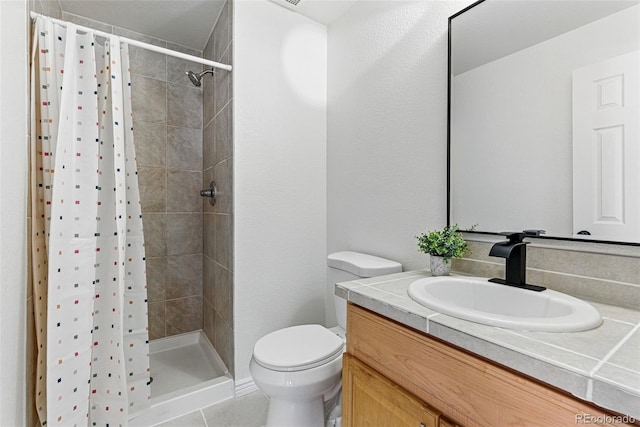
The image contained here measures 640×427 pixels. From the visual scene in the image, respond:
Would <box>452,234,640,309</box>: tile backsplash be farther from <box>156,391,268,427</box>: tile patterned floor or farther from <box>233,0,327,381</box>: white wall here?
<box>156,391,268,427</box>: tile patterned floor

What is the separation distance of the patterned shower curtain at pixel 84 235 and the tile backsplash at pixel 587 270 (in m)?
1.61

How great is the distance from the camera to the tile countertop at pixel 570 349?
438 millimetres

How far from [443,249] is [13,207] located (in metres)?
1.51

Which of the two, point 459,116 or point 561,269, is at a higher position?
point 459,116

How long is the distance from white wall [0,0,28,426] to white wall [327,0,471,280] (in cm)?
147

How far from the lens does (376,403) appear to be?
0.82 m

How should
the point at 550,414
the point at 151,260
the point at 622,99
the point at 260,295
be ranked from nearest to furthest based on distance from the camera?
1. the point at 550,414
2. the point at 622,99
3. the point at 260,295
4. the point at 151,260

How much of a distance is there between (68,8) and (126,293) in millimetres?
2001

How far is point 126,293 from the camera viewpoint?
1395 millimetres

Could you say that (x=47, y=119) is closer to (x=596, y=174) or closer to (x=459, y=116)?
(x=459, y=116)

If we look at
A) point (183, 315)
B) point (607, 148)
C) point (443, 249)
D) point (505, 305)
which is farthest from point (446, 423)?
point (183, 315)

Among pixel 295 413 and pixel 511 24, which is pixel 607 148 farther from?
pixel 295 413

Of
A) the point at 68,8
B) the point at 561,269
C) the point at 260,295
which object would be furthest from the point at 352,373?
the point at 68,8

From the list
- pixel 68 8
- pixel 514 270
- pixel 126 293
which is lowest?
pixel 126 293
